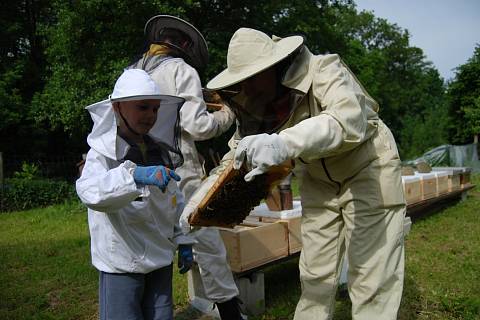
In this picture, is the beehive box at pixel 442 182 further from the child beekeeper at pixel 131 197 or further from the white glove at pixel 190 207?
the child beekeeper at pixel 131 197

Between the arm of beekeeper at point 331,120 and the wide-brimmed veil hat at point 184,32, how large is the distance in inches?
54.3

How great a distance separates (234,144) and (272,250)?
4.35 ft

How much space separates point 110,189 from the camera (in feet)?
6.03

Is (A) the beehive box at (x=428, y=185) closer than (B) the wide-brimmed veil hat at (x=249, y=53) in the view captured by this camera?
No

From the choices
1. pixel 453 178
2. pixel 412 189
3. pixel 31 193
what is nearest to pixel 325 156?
pixel 412 189

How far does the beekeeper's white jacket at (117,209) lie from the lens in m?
1.87

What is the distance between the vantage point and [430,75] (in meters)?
48.6

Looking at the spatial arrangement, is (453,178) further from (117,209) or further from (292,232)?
(117,209)

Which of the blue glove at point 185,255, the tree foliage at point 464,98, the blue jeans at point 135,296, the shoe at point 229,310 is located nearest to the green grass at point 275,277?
the shoe at point 229,310

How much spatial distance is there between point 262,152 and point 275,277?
9.66ft

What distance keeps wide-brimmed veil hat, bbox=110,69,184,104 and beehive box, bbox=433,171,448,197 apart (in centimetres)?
552

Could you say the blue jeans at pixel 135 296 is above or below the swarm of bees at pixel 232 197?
below

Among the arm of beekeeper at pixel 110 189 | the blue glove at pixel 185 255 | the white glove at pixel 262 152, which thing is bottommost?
the blue glove at pixel 185 255

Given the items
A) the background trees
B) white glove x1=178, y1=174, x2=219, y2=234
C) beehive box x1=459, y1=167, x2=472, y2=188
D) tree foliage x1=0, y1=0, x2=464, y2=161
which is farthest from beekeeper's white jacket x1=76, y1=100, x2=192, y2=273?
the background trees
